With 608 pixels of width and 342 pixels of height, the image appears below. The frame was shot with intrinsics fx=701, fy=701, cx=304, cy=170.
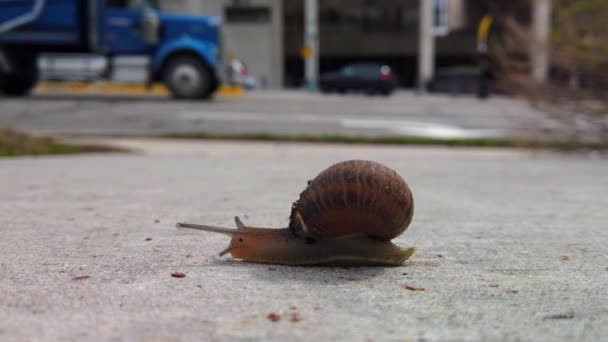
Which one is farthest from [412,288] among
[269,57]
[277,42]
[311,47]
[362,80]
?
[277,42]

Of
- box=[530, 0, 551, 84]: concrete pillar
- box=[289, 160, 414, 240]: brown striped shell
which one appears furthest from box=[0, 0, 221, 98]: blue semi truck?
box=[289, 160, 414, 240]: brown striped shell

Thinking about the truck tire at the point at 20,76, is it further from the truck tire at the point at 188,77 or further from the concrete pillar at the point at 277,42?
the concrete pillar at the point at 277,42

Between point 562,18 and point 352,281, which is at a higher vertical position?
point 562,18

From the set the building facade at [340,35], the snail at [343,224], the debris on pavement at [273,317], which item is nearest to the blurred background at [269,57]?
the building facade at [340,35]

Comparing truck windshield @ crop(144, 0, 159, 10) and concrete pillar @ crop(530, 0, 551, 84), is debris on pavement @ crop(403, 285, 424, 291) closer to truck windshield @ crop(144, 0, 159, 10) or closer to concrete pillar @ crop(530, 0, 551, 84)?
concrete pillar @ crop(530, 0, 551, 84)

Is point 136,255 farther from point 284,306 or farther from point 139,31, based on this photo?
point 139,31

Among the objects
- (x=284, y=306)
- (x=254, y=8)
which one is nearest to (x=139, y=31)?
(x=284, y=306)
